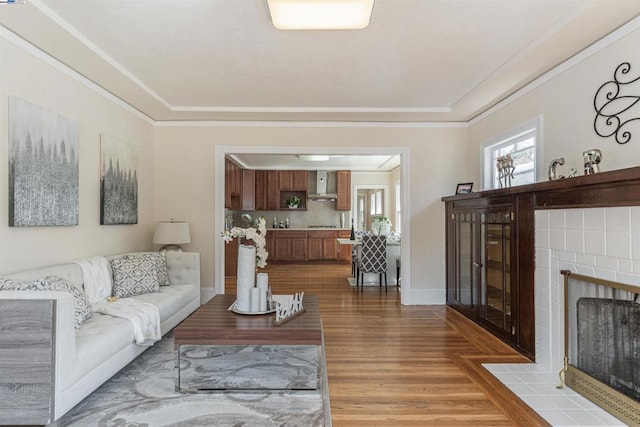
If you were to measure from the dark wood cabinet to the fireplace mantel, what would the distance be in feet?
0.73

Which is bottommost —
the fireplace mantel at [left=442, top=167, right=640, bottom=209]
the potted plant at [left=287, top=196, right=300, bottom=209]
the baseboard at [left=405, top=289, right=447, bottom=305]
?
the baseboard at [left=405, top=289, right=447, bottom=305]

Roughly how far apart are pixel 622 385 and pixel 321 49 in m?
3.04

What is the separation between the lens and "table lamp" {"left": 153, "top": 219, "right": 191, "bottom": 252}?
177 inches

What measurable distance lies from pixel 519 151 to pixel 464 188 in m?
0.91

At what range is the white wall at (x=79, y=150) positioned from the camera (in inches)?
103

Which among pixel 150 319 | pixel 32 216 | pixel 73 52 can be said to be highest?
pixel 73 52

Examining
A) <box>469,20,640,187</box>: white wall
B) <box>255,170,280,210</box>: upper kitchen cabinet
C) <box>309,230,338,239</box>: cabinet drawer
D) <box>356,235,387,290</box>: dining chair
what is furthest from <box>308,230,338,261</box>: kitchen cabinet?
<box>469,20,640,187</box>: white wall

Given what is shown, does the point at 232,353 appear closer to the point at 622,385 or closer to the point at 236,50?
the point at 236,50

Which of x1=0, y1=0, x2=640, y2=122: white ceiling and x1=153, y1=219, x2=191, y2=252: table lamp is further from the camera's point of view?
x1=153, y1=219, x2=191, y2=252: table lamp

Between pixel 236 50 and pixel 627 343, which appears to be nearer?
pixel 627 343

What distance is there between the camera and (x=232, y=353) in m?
3.31

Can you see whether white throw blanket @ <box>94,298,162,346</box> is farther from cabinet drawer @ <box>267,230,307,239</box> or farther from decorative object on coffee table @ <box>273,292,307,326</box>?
cabinet drawer @ <box>267,230,307,239</box>

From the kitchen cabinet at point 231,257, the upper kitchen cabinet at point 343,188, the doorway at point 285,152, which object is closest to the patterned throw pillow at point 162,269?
the doorway at point 285,152

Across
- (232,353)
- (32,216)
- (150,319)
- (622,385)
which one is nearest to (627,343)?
(622,385)
